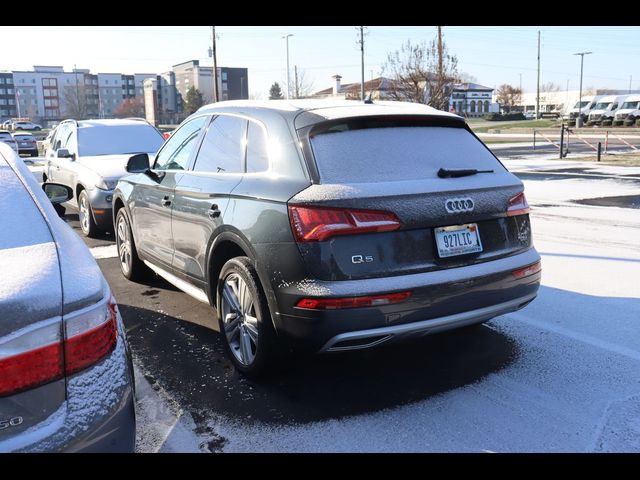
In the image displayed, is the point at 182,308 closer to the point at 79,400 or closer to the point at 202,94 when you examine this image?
the point at 79,400

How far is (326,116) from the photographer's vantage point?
3.77 metres

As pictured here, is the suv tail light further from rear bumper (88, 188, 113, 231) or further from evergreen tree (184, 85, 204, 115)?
evergreen tree (184, 85, 204, 115)

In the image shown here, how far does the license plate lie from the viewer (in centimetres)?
356

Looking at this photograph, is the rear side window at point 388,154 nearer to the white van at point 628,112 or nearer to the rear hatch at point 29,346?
the rear hatch at point 29,346

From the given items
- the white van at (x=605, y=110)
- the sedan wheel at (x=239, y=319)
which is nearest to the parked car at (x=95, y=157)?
the sedan wheel at (x=239, y=319)

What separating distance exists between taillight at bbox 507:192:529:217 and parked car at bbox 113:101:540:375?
0.01 meters

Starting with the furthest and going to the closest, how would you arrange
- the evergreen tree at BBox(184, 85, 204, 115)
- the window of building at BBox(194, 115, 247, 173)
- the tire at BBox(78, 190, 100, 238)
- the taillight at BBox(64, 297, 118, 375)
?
the evergreen tree at BBox(184, 85, 204, 115), the tire at BBox(78, 190, 100, 238), the window of building at BBox(194, 115, 247, 173), the taillight at BBox(64, 297, 118, 375)

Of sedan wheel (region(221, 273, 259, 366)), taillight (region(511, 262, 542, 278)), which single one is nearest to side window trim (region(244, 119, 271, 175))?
sedan wheel (region(221, 273, 259, 366))

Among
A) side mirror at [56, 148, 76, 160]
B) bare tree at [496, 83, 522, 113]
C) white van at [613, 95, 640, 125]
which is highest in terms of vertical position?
bare tree at [496, 83, 522, 113]

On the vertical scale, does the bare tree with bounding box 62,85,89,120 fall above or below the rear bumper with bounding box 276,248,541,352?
above

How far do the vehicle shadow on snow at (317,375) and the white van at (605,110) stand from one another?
182 feet

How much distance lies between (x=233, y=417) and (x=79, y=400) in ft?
5.00

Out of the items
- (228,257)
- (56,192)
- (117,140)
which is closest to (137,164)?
(56,192)
